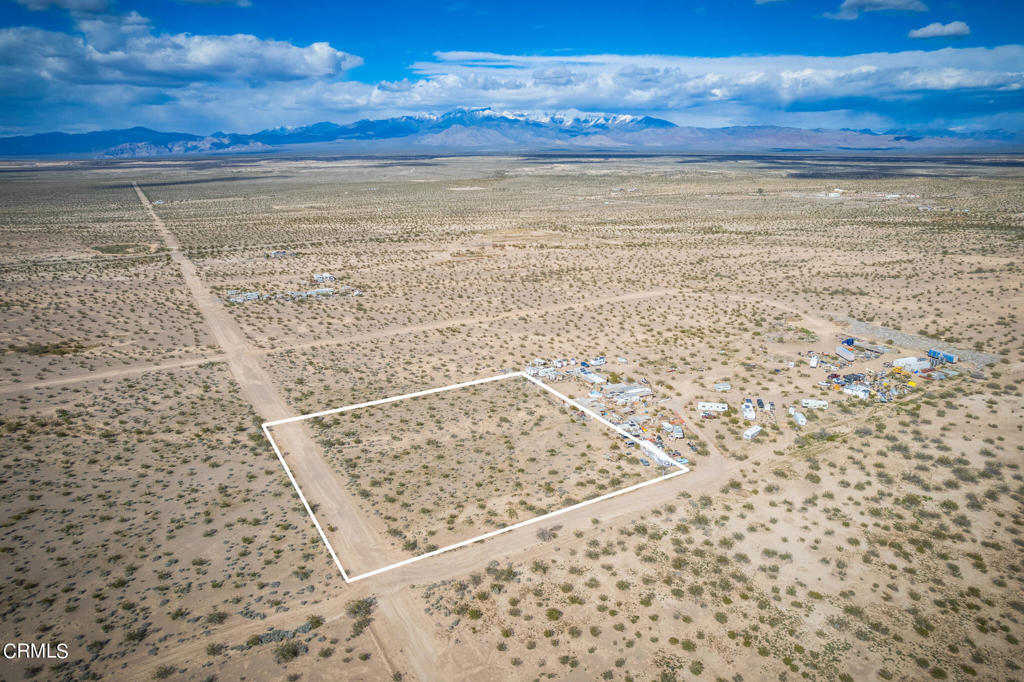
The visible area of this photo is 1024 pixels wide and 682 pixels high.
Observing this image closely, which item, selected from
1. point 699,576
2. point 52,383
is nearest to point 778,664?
point 699,576

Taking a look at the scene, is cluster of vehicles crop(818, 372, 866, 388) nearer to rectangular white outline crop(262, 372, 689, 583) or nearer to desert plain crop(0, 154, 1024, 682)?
desert plain crop(0, 154, 1024, 682)

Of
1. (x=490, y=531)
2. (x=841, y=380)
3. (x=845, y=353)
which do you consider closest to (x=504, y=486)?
(x=490, y=531)

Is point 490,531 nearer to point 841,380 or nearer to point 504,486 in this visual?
point 504,486

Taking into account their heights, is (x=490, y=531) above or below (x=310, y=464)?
below

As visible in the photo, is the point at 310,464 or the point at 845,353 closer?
the point at 310,464

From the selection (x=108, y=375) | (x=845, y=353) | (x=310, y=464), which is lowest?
(x=310, y=464)

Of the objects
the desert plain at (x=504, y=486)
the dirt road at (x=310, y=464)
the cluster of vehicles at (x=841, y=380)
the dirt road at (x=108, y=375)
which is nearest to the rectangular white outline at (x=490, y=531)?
the desert plain at (x=504, y=486)

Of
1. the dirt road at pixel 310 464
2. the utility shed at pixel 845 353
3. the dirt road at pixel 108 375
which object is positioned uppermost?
→ the utility shed at pixel 845 353

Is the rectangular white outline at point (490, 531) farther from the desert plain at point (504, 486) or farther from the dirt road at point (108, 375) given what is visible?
the dirt road at point (108, 375)

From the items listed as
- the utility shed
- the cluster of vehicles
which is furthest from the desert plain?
the utility shed

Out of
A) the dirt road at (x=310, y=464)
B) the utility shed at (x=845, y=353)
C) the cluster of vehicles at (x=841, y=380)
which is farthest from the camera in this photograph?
the utility shed at (x=845, y=353)

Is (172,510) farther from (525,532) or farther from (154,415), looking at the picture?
(525,532)
